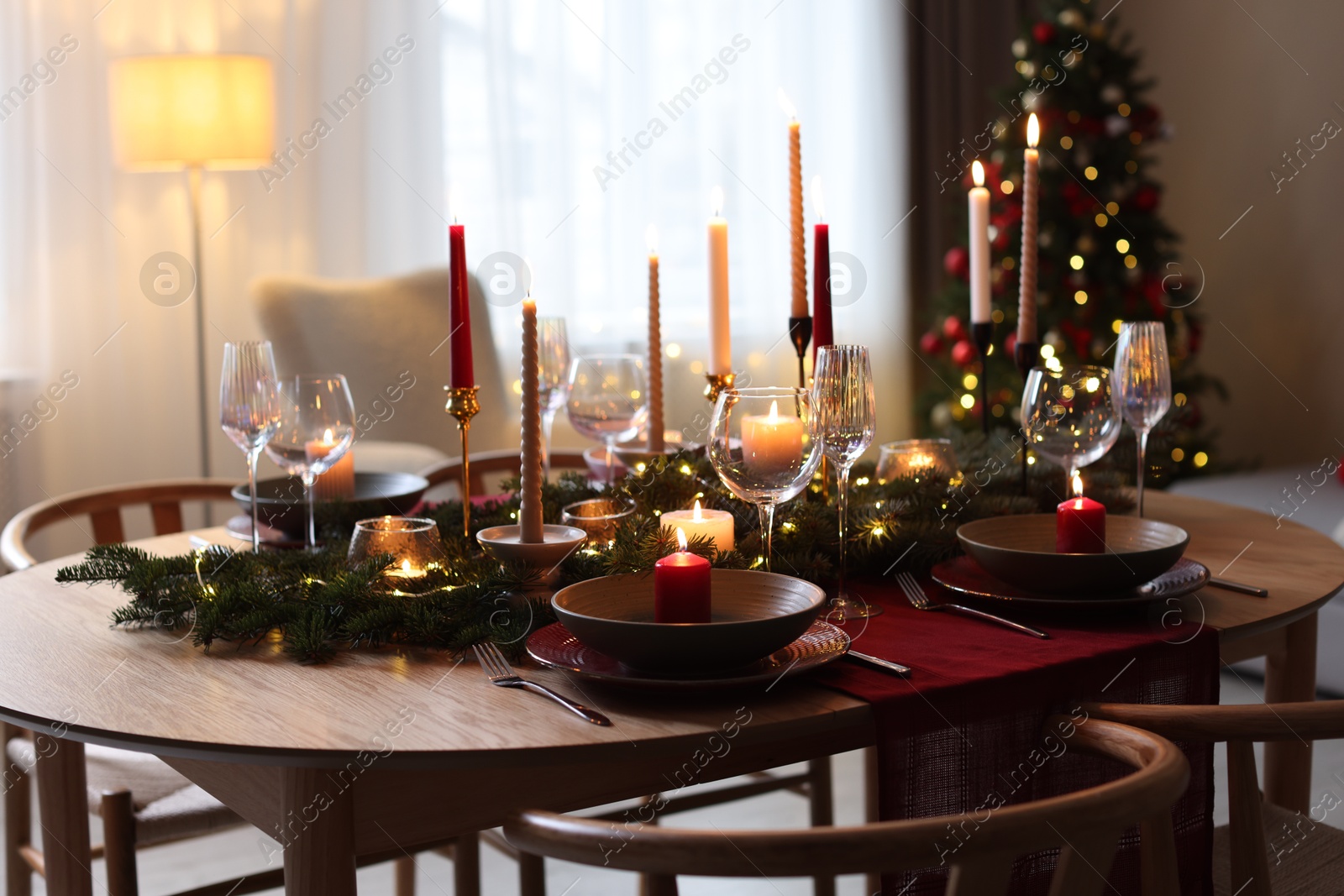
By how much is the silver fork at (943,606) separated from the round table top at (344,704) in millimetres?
174

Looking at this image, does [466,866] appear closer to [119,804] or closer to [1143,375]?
[119,804]

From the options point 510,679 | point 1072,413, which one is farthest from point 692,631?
point 1072,413

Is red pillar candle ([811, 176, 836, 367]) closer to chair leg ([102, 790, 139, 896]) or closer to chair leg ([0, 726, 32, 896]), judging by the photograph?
chair leg ([102, 790, 139, 896])

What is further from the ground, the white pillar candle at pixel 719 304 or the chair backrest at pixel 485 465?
the white pillar candle at pixel 719 304

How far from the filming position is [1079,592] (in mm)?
1216

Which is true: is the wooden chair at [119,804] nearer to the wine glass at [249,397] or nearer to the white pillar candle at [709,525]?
the wine glass at [249,397]

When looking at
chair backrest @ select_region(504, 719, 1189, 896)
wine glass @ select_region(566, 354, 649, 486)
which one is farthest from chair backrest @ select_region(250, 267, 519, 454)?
chair backrest @ select_region(504, 719, 1189, 896)

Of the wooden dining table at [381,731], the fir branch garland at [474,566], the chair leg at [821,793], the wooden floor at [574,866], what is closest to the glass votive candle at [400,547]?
the fir branch garland at [474,566]

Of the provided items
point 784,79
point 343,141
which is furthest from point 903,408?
point 343,141

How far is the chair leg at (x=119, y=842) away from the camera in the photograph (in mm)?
1414

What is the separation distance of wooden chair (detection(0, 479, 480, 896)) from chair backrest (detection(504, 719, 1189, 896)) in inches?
27.9

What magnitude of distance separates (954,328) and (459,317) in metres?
3.39

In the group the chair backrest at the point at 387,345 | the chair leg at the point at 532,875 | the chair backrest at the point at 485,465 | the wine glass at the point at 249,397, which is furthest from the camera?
the chair backrest at the point at 387,345

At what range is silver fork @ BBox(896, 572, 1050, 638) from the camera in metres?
1.15
